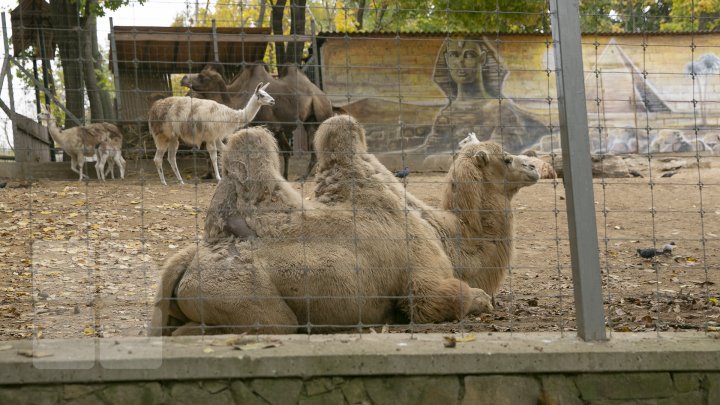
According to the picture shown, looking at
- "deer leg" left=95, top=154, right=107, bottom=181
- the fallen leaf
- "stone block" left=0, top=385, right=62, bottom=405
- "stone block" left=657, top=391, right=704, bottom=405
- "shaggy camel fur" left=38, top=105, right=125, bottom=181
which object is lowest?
"stone block" left=657, top=391, right=704, bottom=405

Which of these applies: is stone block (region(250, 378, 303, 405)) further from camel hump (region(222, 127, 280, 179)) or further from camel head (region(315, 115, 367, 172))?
camel head (region(315, 115, 367, 172))

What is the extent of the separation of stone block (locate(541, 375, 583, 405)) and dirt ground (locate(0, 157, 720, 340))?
1.38ft

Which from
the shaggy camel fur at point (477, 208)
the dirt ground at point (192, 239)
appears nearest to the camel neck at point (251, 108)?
the dirt ground at point (192, 239)

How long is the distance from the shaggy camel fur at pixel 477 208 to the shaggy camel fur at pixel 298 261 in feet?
1.12

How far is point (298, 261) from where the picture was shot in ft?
17.4

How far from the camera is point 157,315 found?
5270 mm

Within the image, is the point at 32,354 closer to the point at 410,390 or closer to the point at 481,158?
the point at 410,390

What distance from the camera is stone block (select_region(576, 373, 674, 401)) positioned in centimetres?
436

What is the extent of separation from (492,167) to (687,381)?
8.99ft

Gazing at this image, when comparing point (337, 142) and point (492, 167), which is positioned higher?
point (337, 142)

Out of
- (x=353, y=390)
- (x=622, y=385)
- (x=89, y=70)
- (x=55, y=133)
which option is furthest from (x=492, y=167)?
(x=55, y=133)

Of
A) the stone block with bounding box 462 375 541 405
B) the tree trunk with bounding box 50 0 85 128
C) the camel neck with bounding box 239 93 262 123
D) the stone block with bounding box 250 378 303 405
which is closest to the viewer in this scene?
the stone block with bounding box 250 378 303 405

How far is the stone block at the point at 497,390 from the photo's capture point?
4277 mm

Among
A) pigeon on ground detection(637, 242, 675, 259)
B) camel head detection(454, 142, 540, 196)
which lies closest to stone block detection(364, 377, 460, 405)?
camel head detection(454, 142, 540, 196)
